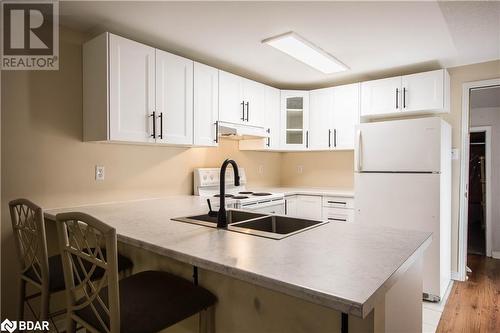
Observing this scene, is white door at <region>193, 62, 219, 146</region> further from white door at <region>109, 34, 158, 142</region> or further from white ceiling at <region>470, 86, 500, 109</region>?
white ceiling at <region>470, 86, 500, 109</region>

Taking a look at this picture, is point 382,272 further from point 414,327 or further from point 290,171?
point 290,171

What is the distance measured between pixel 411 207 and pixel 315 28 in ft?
5.97

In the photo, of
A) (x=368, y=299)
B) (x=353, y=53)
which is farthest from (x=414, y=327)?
(x=353, y=53)

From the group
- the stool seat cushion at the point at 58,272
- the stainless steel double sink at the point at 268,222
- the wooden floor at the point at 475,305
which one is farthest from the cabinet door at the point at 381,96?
the stool seat cushion at the point at 58,272

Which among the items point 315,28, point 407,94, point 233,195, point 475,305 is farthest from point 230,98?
point 475,305

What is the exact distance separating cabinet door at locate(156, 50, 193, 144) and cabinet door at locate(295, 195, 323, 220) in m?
1.60

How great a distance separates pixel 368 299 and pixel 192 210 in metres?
1.61

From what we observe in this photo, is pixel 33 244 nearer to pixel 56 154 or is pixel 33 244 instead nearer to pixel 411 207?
pixel 56 154

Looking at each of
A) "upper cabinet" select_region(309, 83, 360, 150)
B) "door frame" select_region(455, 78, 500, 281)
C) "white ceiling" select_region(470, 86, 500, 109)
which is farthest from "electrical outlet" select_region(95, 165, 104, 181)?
"white ceiling" select_region(470, 86, 500, 109)

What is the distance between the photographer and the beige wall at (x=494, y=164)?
4.18 m

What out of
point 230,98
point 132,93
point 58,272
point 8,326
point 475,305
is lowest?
point 475,305

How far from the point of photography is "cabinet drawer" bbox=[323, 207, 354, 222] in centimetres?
338

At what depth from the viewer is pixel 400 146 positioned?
2.92 meters

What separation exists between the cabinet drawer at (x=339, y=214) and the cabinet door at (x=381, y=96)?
3.78 feet
